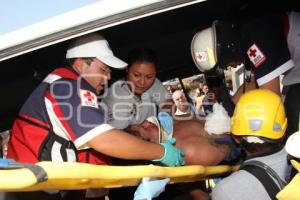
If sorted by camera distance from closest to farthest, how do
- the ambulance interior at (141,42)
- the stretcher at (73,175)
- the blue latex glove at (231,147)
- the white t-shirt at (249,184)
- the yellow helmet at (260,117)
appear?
the stretcher at (73,175), the white t-shirt at (249,184), the yellow helmet at (260,117), the ambulance interior at (141,42), the blue latex glove at (231,147)

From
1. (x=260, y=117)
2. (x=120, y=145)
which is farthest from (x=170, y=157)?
(x=260, y=117)

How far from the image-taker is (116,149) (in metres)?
2.15

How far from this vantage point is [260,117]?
229 centimetres

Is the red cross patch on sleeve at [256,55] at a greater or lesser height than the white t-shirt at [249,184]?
greater

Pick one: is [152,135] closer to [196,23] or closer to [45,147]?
[45,147]

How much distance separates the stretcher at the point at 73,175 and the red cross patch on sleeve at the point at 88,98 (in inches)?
15.5

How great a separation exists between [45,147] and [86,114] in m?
0.31

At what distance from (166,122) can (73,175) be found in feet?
5.04

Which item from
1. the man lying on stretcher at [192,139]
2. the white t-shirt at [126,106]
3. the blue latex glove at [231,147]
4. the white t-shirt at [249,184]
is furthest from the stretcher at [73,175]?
the white t-shirt at [126,106]

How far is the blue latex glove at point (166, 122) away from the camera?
10.1 ft

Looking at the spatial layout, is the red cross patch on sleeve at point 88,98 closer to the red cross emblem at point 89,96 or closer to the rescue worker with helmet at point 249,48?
the red cross emblem at point 89,96

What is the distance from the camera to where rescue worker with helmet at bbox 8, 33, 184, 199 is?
211 cm

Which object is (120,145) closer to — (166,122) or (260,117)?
(260,117)

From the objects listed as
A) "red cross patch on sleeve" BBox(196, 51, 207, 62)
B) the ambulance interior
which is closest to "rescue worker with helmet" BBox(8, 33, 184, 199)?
the ambulance interior
